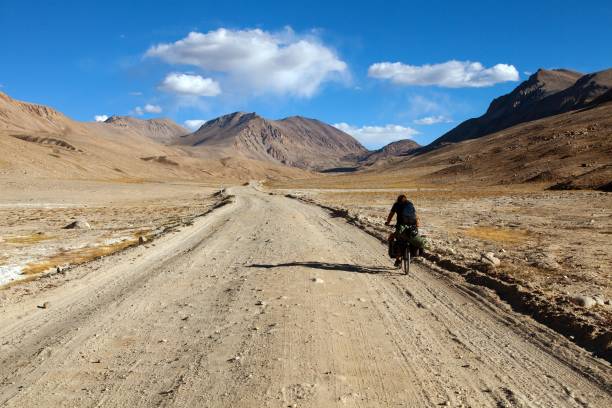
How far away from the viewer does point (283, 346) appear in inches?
294

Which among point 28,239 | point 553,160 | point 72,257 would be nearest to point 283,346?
point 72,257

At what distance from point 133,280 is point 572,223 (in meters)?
25.5

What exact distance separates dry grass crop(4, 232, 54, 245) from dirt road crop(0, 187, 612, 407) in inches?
410

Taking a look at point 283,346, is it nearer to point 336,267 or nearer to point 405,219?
point 336,267

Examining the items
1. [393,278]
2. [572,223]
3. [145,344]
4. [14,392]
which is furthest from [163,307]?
[572,223]

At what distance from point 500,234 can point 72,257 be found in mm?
18963

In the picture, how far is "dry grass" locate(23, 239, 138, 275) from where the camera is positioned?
15.0 meters

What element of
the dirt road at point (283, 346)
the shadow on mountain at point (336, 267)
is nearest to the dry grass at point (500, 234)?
the shadow on mountain at point (336, 267)

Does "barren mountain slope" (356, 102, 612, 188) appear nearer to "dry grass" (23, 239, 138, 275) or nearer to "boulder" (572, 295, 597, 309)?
"boulder" (572, 295, 597, 309)

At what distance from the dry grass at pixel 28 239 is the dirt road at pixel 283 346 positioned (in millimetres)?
10413

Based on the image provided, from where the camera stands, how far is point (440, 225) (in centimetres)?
2842

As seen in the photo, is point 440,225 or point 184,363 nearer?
point 184,363

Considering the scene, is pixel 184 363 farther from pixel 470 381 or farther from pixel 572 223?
pixel 572 223

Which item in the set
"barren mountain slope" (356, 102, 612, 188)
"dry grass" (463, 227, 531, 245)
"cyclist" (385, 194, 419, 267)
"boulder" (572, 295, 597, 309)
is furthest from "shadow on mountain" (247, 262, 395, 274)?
"barren mountain slope" (356, 102, 612, 188)
